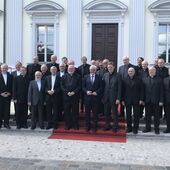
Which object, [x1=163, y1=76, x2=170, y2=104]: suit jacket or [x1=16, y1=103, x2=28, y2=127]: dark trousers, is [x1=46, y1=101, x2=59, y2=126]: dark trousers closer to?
[x1=16, y1=103, x2=28, y2=127]: dark trousers

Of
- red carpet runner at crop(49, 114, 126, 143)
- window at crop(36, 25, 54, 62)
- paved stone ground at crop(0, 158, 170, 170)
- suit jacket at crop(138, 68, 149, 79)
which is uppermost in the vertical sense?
window at crop(36, 25, 54, 62)

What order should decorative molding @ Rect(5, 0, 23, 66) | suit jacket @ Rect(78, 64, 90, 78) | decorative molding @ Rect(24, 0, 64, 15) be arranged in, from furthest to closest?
decorative molding @ Rect(5, 0, 23, 66), decorative molding @ Rect(24, 0, 64, 15), suit jacket @ Rect(78, 64, 90, 78)

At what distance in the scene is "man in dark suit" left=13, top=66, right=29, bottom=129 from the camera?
36.5ft

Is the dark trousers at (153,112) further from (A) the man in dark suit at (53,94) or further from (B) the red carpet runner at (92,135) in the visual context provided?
(A) the man in dark suit at (53,94)

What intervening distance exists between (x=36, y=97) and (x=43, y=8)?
25.3 feet

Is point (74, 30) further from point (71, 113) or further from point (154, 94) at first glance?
point (154, 94)

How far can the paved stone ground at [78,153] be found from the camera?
25.2ft

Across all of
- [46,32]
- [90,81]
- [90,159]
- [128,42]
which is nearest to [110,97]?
[90,81]

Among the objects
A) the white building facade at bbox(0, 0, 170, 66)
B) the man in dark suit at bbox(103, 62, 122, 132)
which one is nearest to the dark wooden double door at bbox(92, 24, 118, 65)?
the white building facade at bbox(0, 0, 170, 66)

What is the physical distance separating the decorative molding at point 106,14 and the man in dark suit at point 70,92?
6.82 metres

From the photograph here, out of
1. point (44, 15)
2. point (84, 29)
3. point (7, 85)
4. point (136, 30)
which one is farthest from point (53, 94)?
point (44, 15)

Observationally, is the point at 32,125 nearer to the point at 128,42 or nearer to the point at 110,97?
the point at 110,97

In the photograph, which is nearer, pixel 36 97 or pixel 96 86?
pixel 96 86

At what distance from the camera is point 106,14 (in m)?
17.3
